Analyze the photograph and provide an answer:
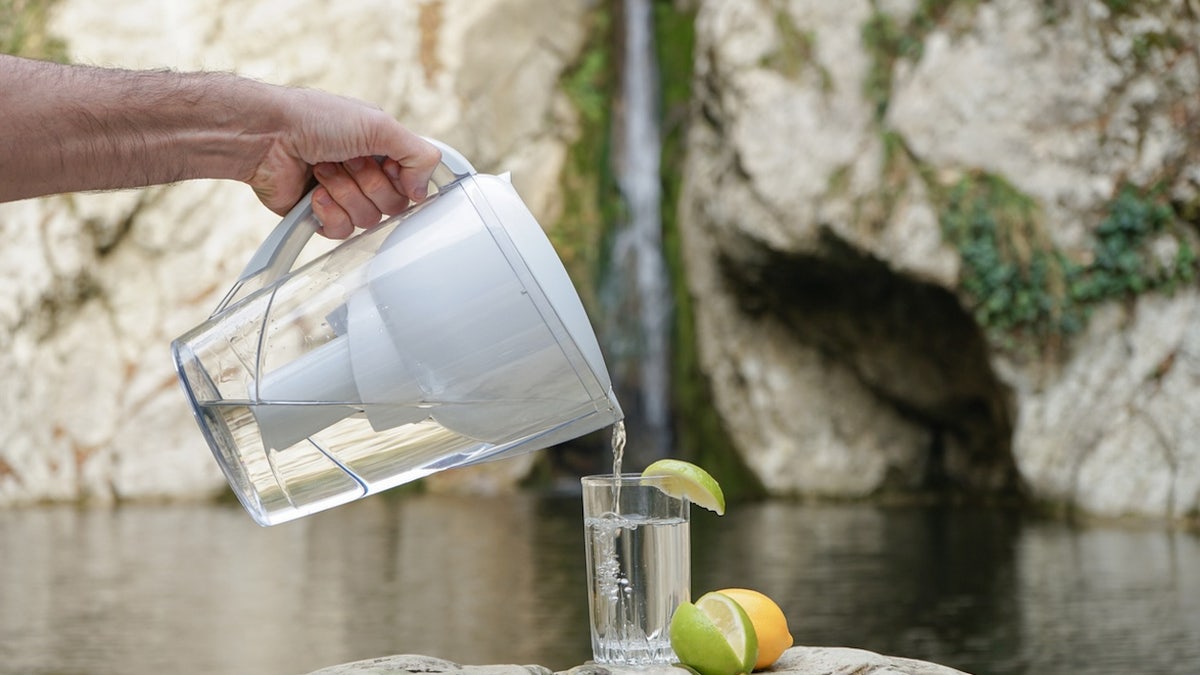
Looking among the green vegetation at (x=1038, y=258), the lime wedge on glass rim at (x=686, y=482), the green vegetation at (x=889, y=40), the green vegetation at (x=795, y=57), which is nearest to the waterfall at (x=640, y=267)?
the green vegetation at (x=795, y=57)

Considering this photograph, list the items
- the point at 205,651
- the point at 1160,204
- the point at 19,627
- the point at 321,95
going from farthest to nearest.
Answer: the point at 1160,204, the point at 19,627, the point at 205,651, the point at 321,95

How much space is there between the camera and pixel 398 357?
1.62 metres

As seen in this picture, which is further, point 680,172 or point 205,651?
point 680,172

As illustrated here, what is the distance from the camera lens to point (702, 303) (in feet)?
31.2

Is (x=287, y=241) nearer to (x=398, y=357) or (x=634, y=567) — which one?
(x=398, y=357)

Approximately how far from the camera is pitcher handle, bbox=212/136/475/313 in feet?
5.81

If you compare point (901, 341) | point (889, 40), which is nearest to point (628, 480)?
point (889, 40)

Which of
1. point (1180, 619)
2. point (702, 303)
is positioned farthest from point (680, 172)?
point (1180, 619)

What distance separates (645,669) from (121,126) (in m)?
0.94

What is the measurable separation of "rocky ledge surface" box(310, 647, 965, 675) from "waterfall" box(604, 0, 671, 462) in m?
7.96

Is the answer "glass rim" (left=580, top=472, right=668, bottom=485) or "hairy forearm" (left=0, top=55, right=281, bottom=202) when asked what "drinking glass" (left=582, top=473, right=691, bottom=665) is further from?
"hairy forearm" (left=0, top=55, right=281, bottom=202)

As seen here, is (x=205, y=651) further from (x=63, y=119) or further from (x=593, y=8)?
(x=593, y=8)

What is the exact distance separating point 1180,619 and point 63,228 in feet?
25.7

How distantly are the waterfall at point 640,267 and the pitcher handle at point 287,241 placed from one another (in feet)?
26.5
